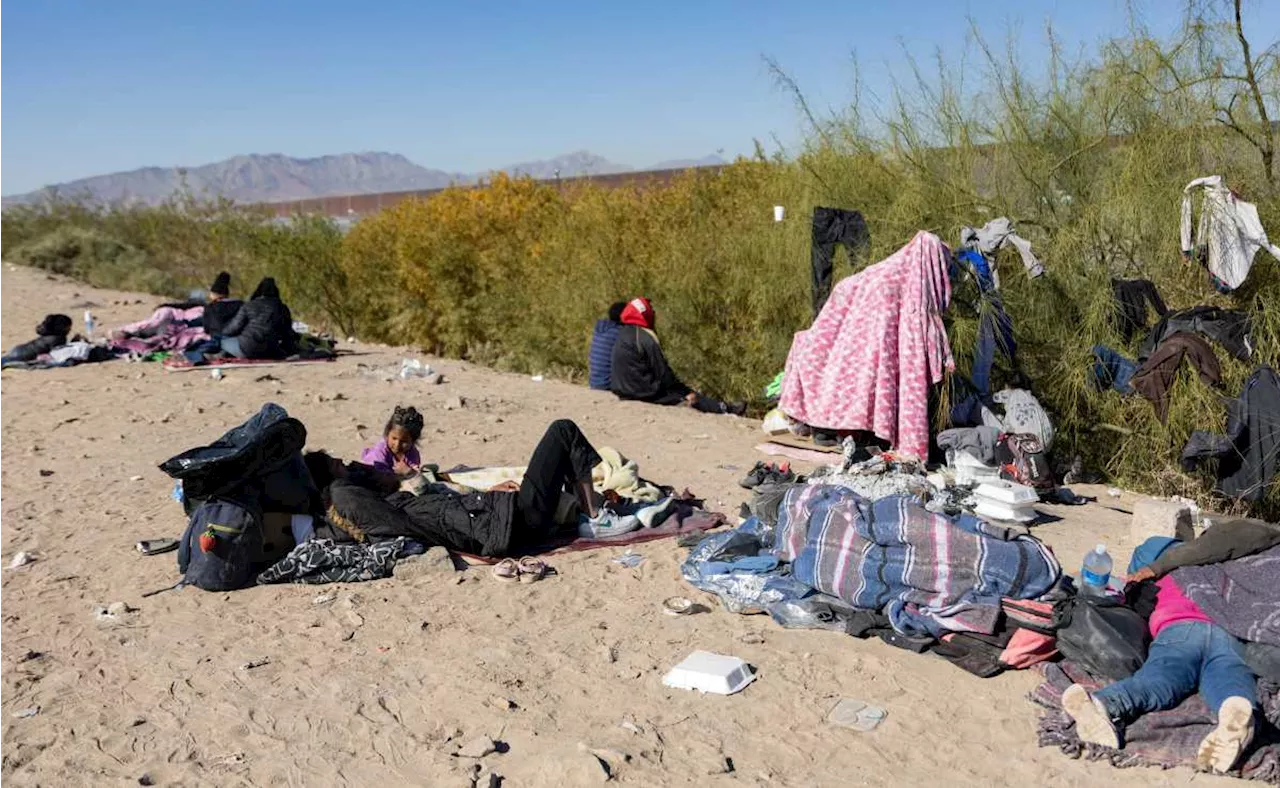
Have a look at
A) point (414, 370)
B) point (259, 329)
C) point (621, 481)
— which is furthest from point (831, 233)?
point (259, 329)

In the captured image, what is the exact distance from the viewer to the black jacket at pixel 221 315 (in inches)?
463

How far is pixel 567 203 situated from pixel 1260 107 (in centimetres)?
984

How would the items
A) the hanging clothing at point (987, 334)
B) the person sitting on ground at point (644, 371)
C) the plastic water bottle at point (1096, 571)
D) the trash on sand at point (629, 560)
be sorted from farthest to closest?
the person sitting on ground at point (644, 371) → the hanging clothing at point (987, 334) → the trash on sand at point (629, 560) → the plastic water bottle at point (1096, 571)

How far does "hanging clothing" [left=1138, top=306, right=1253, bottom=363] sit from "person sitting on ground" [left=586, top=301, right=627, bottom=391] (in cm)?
492

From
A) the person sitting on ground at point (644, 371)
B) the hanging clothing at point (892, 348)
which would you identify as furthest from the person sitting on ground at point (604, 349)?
the hanging clothing at point (892, 348)

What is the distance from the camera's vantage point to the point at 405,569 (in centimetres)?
541

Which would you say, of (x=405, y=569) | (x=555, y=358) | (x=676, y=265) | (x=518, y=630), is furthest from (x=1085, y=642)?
(x=555, y=358)

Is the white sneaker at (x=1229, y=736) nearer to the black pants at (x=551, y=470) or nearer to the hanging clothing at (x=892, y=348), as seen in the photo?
the black pants at (x=551, y=470)

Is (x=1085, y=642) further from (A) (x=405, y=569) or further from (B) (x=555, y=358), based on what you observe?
(B) (x=555, y=358)

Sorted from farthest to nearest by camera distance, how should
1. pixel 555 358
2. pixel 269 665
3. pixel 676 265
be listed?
pixel 555 358 → pixel 676 265 → pixel 269 665

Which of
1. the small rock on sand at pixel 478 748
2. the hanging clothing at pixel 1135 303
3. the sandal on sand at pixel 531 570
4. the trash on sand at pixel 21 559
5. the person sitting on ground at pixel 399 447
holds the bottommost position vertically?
the small rock on sand at pixel 478 748

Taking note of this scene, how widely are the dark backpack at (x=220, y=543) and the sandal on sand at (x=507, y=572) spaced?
121 cm

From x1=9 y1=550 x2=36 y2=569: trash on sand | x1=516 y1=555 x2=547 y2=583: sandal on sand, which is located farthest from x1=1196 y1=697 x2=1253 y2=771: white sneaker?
x1=9 y1=550 x2=36 y2=569: trash on sand

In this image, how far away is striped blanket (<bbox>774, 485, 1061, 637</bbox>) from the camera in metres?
4.38
